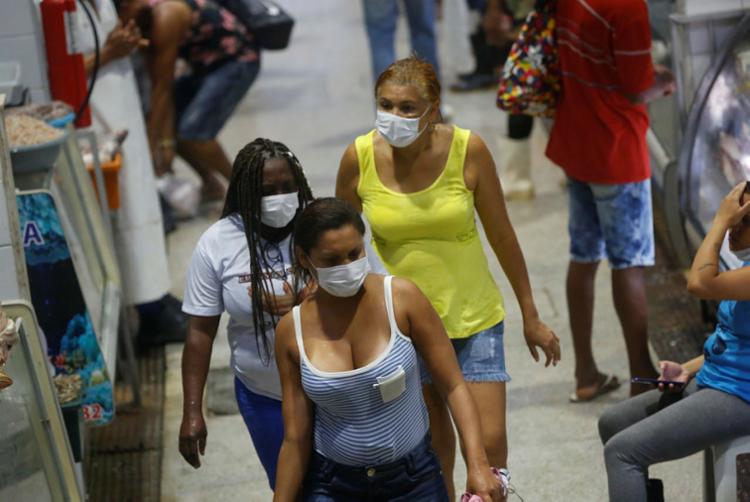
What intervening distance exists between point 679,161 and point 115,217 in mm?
2826

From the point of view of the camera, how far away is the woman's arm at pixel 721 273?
3727mm

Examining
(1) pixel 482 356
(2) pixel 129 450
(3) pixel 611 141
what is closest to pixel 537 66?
(3) pixel 611 141

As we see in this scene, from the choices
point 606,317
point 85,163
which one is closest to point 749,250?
point 606,317

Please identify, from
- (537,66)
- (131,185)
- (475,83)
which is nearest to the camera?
(537,66)

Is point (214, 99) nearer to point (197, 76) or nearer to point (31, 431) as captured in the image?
point (197, 76)

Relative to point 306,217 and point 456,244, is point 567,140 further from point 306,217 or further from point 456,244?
point 306,217

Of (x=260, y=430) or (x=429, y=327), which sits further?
(x=260, y=430)

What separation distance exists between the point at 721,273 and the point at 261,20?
17.6ft

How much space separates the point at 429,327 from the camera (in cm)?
343

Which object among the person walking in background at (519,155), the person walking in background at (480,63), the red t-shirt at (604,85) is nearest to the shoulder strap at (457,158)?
the red t-shirt at (604,85)

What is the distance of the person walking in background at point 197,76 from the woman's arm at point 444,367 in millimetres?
5094

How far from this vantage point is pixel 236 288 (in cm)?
391

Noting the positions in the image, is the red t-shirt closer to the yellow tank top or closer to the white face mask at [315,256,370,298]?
the yellow tank top

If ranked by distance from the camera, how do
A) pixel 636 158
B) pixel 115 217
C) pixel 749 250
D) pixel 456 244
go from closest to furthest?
pixel 749 250 → pixel 456 244 → pixel 636 158 → pixel 115 217
